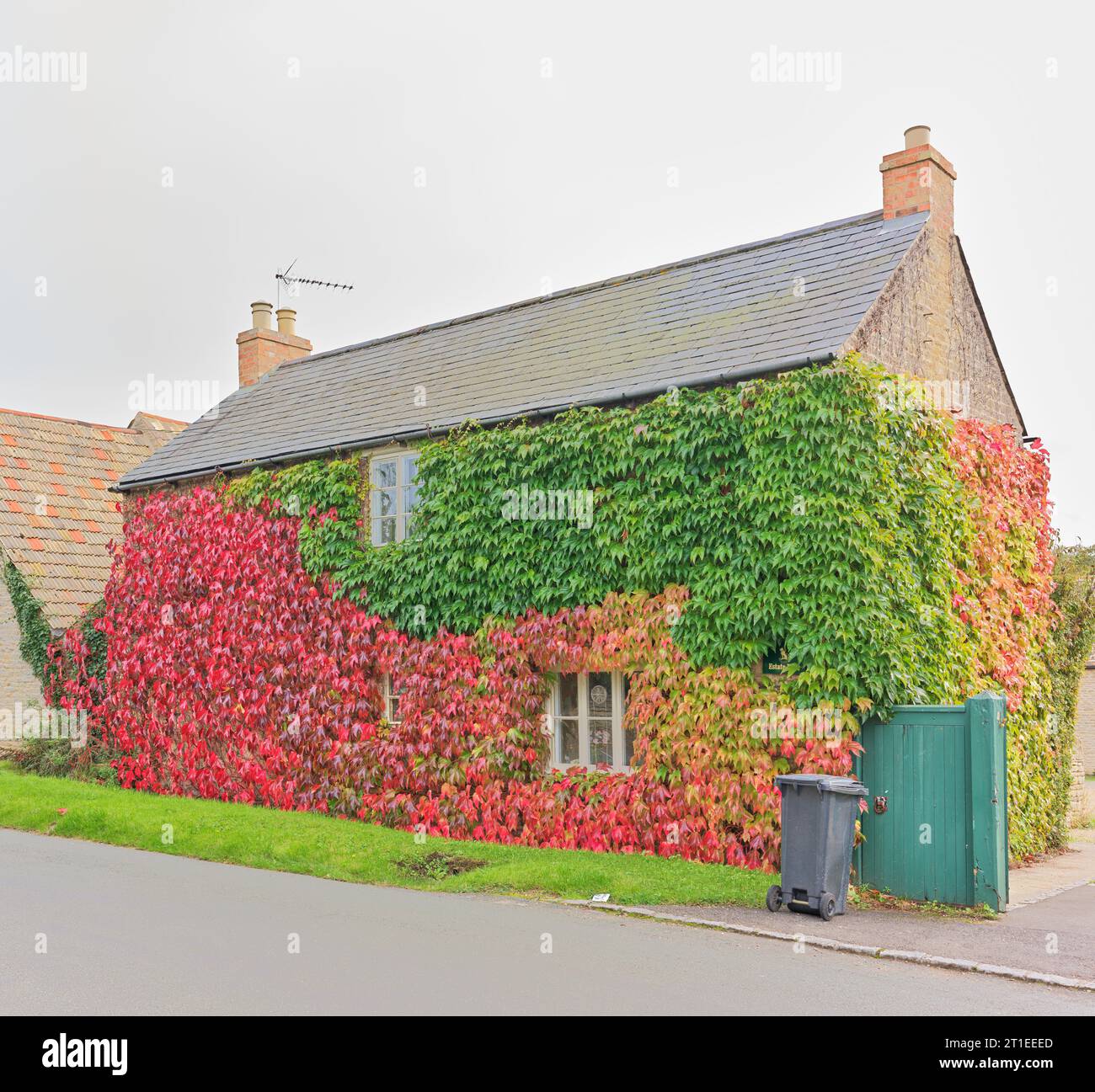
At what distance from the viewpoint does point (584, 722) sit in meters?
13.7

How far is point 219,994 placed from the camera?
6.95 metres

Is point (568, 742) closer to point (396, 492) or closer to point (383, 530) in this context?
point (383, 530)

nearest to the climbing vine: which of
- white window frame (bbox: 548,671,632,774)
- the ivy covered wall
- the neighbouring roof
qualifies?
the neighbouring roof

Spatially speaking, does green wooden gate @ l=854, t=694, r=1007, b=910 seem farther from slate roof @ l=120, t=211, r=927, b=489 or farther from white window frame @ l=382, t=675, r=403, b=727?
white window frame @ l=382, t=675, r=403, b=727

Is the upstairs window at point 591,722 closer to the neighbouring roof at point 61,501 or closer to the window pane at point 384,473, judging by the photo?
the window pane at point 384,473

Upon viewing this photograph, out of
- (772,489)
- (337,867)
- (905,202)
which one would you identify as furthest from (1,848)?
(905,202)

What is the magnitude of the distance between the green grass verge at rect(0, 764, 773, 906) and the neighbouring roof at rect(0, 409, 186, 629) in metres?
6.25

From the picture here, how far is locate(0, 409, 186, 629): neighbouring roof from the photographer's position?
22.5m

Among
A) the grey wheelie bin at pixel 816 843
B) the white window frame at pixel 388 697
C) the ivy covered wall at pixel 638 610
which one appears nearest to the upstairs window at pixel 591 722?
the ivy covered wall at pixel 638 610

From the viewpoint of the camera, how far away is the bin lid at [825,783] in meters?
10.0

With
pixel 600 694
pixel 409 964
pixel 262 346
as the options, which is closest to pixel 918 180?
pixel 600 694

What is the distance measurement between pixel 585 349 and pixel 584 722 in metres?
5.01
